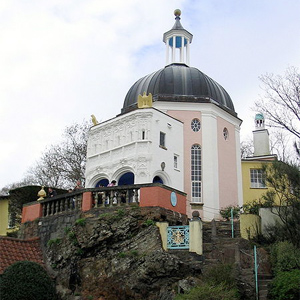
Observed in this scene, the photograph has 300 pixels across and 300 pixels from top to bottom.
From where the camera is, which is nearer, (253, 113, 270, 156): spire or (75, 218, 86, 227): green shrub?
(75, 218, 86, 227): green shrub

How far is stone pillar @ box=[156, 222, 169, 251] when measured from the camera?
17.9m

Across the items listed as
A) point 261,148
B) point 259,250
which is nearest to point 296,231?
point 259,250

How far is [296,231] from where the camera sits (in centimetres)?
1966

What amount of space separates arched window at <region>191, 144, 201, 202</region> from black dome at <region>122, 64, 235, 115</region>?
9.60 feet

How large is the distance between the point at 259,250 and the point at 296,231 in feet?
5.86

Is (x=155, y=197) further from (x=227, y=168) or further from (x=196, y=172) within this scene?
(x=227, y=168)

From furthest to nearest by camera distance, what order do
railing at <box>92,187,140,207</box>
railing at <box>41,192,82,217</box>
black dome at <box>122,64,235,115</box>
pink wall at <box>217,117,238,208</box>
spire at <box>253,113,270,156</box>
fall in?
spire at <box>253,113,270,156</box>, black dome at <box>122,64,235,115</box>, pink wall at <box>217,117,238,208</box>, railing at <box>41,192,82,217</box>, railing at <box>92,187,140,207</box>

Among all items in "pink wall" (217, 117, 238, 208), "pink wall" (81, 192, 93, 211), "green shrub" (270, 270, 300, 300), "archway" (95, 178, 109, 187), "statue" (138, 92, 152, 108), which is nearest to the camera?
"green shrub" (270, 270, 300, 300)

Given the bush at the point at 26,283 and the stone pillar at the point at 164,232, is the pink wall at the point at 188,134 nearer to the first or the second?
the stone pillar at the point at 164,232

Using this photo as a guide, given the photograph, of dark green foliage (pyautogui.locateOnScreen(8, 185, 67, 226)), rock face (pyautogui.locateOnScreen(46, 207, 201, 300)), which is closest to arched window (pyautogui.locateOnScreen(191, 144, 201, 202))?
dark green foliage (pyautogui.locateOnScreen(8, 185, 67, 226))

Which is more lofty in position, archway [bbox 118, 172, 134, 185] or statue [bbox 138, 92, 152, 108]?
statue [bbox 138, 92, 152, 108]

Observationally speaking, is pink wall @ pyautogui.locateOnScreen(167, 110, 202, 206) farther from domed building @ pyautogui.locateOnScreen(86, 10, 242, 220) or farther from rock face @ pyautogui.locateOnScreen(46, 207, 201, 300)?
rock face @ pyautogui.locateOnScreen(46, 207, 201, 300)

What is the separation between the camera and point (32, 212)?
22328mm

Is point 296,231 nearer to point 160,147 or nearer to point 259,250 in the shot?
point 259,250
